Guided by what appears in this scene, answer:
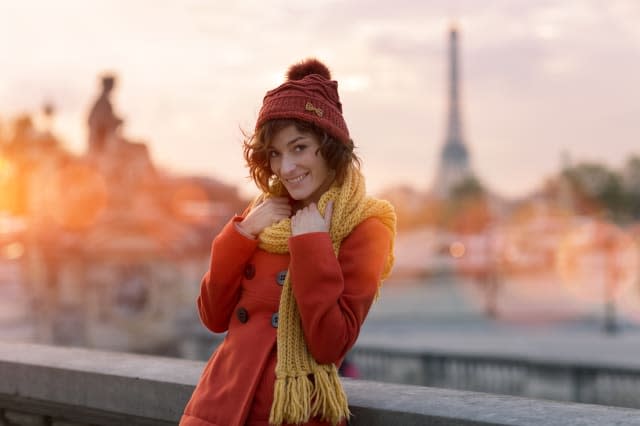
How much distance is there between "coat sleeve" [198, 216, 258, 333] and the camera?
255 centimetres

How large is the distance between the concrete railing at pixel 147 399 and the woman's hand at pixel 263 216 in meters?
0.69

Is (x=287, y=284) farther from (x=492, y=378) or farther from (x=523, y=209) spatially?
(x=523, y=209)

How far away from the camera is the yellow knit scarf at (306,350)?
2371 mm

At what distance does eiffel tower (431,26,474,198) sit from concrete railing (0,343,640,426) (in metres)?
76.6

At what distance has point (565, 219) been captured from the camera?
6725 centimetres

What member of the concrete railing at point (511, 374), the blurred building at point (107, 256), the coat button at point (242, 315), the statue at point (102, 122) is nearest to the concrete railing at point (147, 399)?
the coat button at point (242, 315)

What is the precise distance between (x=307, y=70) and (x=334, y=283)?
0.75m

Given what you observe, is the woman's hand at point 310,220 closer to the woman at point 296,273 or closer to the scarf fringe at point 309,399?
the woman at point 296,273

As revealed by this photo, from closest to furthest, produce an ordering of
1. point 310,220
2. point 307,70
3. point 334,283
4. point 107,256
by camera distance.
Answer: point 334,283, point 310,220, point 307,70, point 107,256

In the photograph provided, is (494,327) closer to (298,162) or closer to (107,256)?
(107,256)

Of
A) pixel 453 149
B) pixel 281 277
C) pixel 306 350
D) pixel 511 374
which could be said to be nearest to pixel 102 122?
pixel 511 374

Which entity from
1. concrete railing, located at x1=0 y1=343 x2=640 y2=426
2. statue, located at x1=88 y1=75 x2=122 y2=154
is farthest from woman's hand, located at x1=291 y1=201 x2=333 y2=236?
statue, located at x1=88 y1=75 x2=122 y2=154

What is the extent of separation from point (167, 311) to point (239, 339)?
53.4ft

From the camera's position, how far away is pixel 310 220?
8.05ft
